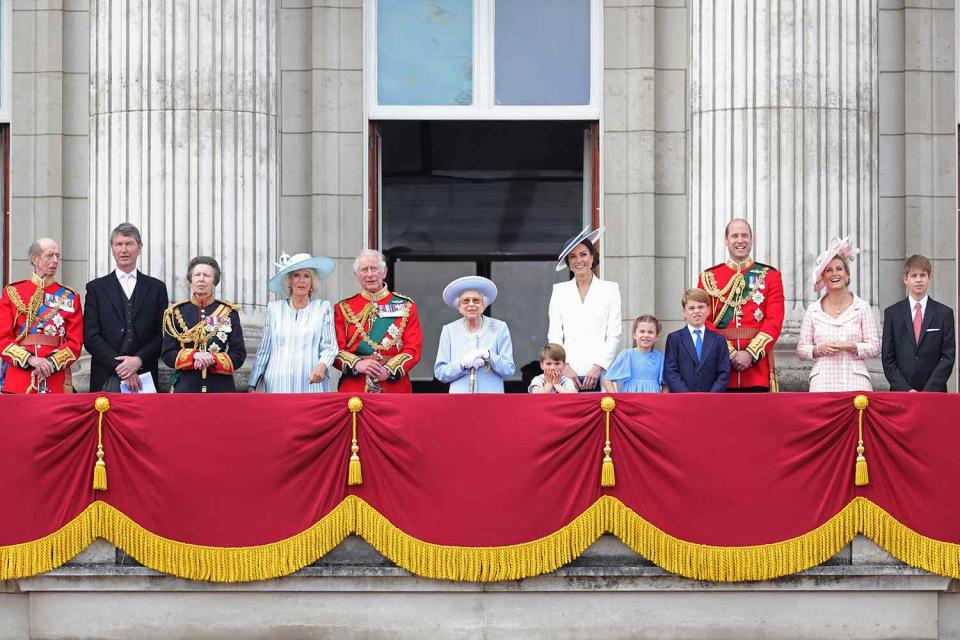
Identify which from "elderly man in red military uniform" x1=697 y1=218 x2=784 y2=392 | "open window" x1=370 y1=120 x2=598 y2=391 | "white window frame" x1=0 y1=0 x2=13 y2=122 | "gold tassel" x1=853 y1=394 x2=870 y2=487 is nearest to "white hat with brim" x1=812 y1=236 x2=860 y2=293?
"elderly man in red military uniform" x1=697 y1=218 x2=784 y2=392

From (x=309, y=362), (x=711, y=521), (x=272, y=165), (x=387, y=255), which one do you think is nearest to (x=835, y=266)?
(x=711, y=521)

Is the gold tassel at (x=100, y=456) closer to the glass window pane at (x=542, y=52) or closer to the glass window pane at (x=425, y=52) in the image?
the glass window pane at (x=425, y=52)

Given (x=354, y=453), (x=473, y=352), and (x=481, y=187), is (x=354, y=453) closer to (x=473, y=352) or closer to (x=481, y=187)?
(x=473, y=352)

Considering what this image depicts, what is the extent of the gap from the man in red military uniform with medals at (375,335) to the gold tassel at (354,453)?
1018 mm

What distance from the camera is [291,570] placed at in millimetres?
11453

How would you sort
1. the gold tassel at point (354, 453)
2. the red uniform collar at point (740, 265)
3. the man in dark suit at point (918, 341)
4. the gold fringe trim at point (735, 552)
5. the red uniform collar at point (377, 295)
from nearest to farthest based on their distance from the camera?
the gold fringe trim at point (735, 552), the gold tassel at point (354, 453), the man in dark suit at point (918, 341), the red uniform collar at point (377, 295), the red uniform collar at point (740, 265)

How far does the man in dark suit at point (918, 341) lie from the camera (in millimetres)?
12812

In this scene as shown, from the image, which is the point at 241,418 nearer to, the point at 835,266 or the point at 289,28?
the point at 835,266

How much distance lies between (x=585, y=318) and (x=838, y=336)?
1.88 m

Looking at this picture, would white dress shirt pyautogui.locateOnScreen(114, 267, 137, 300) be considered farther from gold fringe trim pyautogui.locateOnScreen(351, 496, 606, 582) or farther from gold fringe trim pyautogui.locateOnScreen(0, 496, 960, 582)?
gold fringe trim pyautogui.locateOnScreen(351, 496, 606, 582)

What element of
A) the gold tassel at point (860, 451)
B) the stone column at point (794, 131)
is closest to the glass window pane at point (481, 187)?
the stone column at point (794, 131)

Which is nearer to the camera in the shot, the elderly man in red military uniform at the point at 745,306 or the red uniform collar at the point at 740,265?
the elderly man in red military uniform at the point at 745,306

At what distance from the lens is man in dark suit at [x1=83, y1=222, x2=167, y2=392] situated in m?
12.8

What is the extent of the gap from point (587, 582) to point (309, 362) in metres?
2.67
